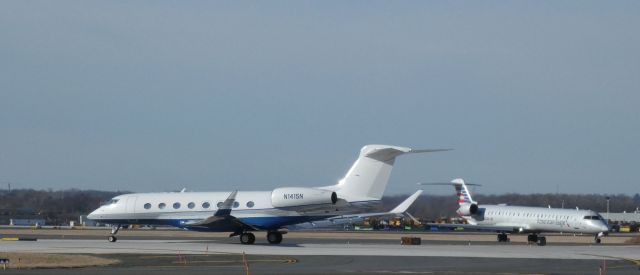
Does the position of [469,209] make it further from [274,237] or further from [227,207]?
[227,207]

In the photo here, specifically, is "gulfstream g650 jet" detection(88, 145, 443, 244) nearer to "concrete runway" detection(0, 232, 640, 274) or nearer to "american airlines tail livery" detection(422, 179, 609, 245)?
"concrete runway" detection(0, 232, 640, 274)

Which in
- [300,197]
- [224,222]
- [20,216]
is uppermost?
[300,197]

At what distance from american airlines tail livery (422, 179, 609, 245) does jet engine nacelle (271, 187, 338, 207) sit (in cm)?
2126

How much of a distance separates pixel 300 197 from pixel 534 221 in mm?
25073

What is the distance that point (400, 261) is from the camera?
3850cm

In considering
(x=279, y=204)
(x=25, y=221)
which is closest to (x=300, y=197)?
(x=279, y=204)

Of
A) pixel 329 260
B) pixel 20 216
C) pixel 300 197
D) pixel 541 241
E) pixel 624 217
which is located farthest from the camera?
pixel 624 217

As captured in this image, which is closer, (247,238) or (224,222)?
(224,222)

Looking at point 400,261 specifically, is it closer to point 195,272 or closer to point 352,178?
point 195,272

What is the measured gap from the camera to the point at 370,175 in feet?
166

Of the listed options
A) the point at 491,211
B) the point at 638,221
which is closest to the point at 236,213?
the point at 491,211

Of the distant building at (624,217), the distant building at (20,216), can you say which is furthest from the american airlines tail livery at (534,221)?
the distant building at (624,217)

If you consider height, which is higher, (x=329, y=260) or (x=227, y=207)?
(x=227, y=207)

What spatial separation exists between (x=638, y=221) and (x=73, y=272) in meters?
110
